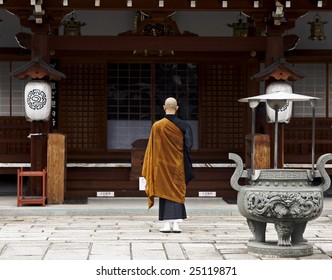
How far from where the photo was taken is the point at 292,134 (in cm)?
2023

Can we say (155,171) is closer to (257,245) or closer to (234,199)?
(257,245)

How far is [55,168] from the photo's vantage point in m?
16.9

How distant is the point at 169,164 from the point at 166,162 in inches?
2.0

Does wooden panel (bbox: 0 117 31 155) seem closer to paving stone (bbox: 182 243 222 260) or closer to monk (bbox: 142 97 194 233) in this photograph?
monk (bbox: 142 97 194 233)

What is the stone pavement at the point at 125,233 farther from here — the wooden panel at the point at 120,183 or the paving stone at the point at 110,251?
the wooden panel at the point at 120,183

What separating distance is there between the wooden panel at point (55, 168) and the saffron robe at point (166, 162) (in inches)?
164

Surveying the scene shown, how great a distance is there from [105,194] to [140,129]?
8.61 ft

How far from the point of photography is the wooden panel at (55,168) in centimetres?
1688

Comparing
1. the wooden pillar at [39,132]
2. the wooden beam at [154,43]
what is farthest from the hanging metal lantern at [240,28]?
the wooden pillar at [39,132]

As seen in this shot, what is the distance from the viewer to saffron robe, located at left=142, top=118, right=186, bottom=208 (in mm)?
13023

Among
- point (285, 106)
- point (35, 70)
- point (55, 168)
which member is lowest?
point (55, 168)

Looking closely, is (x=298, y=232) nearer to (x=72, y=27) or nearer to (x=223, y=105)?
(x=72, y=27)

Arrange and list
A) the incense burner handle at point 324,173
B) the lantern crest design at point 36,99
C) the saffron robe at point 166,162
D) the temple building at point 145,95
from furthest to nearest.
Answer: the temple building at point 145,95 → the lantern crest design at point 36,99 → the saffron robe at point 166,162 → the incense burner handle at point 324,173

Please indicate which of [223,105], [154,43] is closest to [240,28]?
[223,105]
